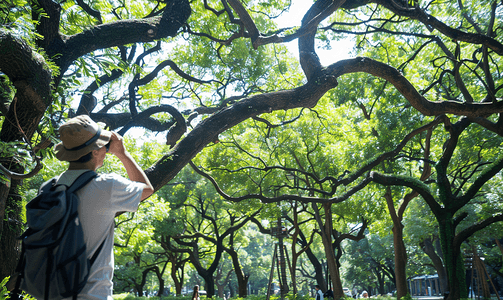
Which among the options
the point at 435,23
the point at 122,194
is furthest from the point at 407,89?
the point at 122,194

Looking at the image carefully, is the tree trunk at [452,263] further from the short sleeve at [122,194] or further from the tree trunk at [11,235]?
the short sleeve at [122,194]

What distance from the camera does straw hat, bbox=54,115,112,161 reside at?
202 centimetres

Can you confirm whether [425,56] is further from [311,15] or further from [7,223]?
[7,223]

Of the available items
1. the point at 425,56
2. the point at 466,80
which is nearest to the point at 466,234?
the point at 466,80

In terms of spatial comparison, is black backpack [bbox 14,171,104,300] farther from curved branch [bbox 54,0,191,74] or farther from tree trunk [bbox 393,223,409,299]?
tree trunk [bbox 393,223,409,299]

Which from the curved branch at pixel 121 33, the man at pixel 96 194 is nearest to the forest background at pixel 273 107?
the curved branch at pixel 121 33

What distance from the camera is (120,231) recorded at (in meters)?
16.1

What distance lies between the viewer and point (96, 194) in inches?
74.9

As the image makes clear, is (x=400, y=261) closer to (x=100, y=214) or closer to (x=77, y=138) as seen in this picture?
(x=100, y=214)

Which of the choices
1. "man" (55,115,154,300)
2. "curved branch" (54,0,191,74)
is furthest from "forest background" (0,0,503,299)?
"man" (55,115,154,300)

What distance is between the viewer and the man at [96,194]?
6.05ft

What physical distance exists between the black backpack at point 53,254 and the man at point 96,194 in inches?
3.3

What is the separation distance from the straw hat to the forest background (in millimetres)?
1608

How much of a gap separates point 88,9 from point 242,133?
1050 centimetres
